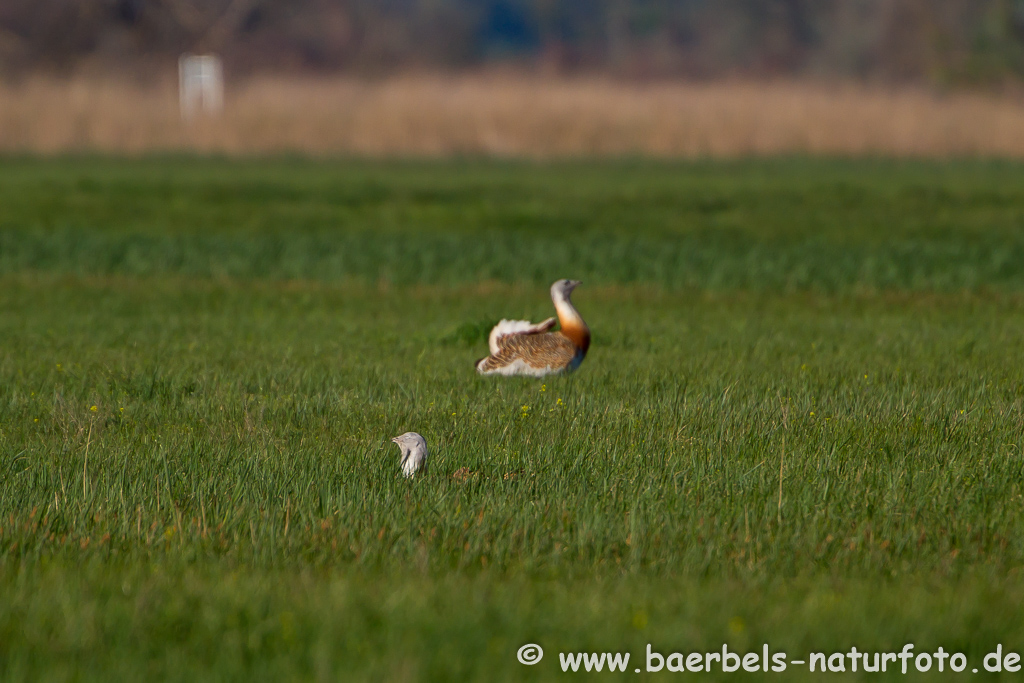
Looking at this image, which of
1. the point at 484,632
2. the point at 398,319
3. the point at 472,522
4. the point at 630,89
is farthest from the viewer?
the point at 630,89

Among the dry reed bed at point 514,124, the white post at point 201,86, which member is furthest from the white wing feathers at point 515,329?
the white post at point 201,86

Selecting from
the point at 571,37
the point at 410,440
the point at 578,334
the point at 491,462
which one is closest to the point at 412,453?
the point at 410,440

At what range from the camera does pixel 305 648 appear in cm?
445

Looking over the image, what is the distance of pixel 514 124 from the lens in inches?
1535

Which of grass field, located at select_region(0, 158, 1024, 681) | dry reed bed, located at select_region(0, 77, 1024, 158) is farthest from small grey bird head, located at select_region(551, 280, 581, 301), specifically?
dry reed bed, located at select_region(0, 77, 1024, 158)

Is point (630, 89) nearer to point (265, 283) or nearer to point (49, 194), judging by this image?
point (49, 194)

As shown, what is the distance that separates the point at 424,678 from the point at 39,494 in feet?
10.1

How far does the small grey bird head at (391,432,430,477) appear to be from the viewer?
22.3ft

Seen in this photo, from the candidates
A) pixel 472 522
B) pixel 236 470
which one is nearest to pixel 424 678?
pixel 472 522

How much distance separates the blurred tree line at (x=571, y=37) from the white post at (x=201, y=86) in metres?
10.9

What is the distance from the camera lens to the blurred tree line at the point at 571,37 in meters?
60.3

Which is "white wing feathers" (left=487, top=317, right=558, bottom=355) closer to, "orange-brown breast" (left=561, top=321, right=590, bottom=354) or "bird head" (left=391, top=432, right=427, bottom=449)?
"orange-brown breast" (left=561, top=321, right=590, bottom=354)

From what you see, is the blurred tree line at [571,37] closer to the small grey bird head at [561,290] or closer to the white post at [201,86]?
the white post at [201,86]

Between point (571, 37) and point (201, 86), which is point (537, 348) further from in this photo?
point (571, 37)
